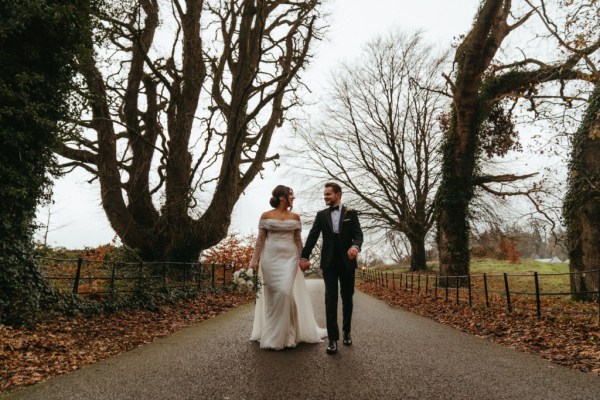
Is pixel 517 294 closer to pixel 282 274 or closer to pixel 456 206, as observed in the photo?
pixel 456 206

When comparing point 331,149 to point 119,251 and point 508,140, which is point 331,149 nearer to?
point 508,140

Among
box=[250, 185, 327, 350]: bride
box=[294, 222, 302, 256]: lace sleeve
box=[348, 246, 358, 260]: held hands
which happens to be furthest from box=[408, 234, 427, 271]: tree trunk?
box=[348, 246, 358, 260]: held hands

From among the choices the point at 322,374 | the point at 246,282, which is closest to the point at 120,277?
the point at 246,282

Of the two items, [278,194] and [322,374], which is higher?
[278,194]

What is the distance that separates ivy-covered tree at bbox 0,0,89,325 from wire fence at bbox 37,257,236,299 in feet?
1.93

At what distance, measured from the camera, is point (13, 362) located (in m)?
4.65

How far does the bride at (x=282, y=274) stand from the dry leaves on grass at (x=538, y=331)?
3083mm

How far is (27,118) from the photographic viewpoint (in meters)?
7.06

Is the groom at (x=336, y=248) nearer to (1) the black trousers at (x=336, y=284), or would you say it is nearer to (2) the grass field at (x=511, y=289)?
(1) the black trousers at (x=336, y=284)

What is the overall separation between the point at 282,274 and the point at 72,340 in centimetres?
319

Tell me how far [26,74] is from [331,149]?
843 inches

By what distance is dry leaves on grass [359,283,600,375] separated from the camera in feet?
16.7

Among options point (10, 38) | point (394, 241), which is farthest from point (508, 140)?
point (10, 38)

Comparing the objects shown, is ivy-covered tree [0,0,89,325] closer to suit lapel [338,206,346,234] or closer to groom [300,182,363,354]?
groom [300,182,363,354]
